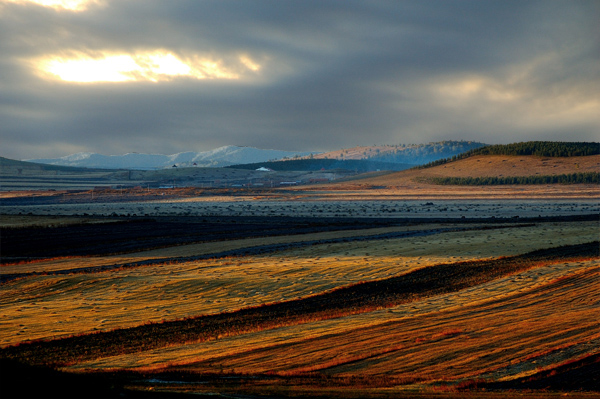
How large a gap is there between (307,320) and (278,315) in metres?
1.67

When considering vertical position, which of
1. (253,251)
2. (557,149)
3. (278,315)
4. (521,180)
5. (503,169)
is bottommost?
(278,315)

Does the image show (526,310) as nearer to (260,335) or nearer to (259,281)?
(260,335)

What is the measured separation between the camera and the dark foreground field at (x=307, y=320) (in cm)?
1458

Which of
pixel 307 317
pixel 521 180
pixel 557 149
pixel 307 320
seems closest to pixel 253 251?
pixel 307 317

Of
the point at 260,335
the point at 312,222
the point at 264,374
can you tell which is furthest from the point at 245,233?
the point at 264,374

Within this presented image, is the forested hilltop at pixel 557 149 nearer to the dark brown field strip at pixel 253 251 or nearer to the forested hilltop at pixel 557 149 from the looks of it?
the forested hilltop at pixel 557 149

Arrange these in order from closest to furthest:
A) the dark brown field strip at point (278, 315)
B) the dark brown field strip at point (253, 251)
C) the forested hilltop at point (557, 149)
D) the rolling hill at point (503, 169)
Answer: the dark brown field strip at point (278, 315) → the dark brown field strip at point (253, 251) → the rolling hill at point (503, 169) → the forested hilltop at point (557, 149)

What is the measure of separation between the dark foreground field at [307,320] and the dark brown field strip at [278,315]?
0.11 m

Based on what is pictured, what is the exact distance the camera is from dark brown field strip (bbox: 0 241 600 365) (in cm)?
1830

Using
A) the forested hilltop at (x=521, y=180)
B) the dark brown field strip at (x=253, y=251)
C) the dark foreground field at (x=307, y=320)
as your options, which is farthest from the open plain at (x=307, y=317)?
the forested hilltop at (x=521, y=180)

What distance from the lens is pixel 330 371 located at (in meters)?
15.6

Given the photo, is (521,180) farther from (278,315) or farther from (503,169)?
(278,315)

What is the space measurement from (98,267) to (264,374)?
924 inches

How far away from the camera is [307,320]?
21516mm
